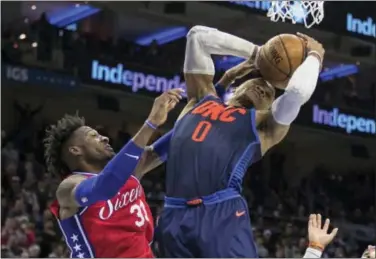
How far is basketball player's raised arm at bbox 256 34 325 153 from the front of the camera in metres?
3.10

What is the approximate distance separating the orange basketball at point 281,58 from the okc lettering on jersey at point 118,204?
0.74 meters

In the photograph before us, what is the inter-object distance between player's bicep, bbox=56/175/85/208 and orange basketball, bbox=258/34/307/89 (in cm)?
84

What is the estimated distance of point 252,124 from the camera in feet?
10.7

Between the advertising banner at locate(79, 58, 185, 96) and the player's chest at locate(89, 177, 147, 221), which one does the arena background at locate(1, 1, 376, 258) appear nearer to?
the advertising banner at locate(79, 58, 185, 96)

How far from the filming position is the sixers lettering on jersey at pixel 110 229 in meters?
3.48

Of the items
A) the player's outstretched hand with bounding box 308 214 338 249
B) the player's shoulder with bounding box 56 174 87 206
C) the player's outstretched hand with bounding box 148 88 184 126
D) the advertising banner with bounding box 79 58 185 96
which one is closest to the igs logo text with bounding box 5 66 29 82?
the advertising banner with bounding box 79 58 185 96

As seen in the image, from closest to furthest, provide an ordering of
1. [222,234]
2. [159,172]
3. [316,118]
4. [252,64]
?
Result: [222,234] → [252,64] → [159,172] → [316,118]

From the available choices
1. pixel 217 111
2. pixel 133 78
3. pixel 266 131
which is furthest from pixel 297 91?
pixel 133 78

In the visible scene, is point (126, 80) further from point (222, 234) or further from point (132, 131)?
point (222, 234)

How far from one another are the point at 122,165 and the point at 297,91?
68 cm

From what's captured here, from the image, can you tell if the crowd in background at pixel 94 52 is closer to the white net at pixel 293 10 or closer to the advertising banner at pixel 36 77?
the advertising banner at pixel 36 77

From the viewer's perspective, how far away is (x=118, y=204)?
3518mm

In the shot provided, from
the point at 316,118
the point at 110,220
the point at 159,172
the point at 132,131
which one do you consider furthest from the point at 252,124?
the point at 316,118

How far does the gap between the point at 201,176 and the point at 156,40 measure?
10.0 metres
